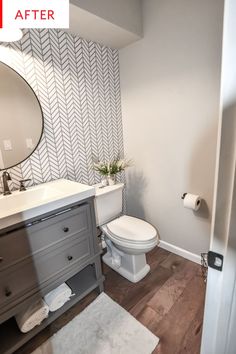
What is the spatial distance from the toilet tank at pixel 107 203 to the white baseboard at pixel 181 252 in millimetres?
701

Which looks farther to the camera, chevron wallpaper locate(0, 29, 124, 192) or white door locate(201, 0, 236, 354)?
chevron wallpaper locate(0, 29, 124, 192)

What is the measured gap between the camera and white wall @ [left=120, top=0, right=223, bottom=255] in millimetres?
1492

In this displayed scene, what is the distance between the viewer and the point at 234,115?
0.44 meters

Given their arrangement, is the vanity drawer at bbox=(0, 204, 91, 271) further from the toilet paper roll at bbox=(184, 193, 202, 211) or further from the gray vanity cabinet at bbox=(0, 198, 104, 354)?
the toilet paper roll at bbox=(184, 193, 202, 211)

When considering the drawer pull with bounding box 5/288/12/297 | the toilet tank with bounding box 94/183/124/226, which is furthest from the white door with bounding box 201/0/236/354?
the toilet tank with bounding box 94/183/124/226

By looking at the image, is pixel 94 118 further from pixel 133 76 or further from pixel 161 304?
pixel 161 304

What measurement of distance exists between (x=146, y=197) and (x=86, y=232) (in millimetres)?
968

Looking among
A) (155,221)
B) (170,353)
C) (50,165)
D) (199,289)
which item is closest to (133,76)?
(50,165)

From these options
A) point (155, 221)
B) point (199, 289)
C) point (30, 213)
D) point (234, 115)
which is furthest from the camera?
point (155, 221)

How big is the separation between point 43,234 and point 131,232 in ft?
2.44

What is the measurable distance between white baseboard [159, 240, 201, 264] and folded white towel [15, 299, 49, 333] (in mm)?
1316

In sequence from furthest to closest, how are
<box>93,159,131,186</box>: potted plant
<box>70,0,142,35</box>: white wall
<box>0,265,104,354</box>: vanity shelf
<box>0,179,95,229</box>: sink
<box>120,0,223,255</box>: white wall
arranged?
<box>93,159,131,186</box>: potted plant, <box>120,0,223,255</box>: white wall, <box>70,0,142,35</box>: white wall, <box>0,265,104,354</box>: vanity shelf, <box>0,179,95,229</box>: sink

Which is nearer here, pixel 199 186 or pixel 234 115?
pixel 234 115

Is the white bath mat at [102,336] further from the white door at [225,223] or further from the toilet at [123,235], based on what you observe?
the white door at [225,223]
